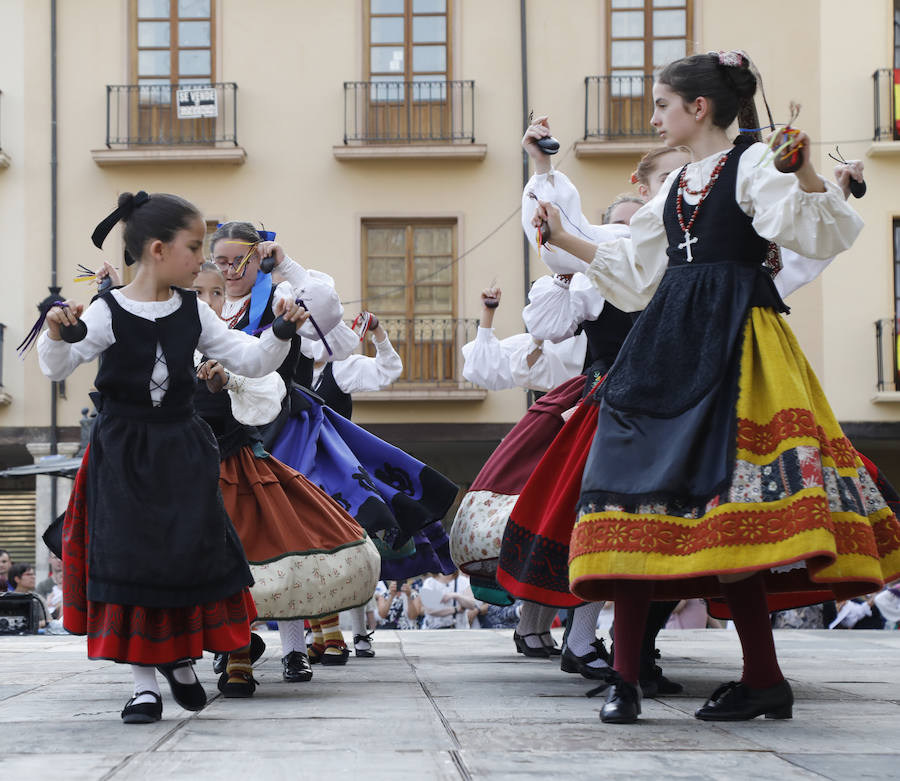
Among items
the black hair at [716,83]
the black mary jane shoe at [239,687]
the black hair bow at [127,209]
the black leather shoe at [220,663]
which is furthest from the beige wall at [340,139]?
the black hair at [716,83]

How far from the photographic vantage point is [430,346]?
16438mm

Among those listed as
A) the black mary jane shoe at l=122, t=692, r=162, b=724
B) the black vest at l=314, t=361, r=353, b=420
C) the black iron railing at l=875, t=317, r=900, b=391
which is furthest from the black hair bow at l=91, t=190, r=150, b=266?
the black iron railing at l=875, t=317, r=900, b=391

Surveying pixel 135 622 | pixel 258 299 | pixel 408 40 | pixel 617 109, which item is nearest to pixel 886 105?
pixel 617 109

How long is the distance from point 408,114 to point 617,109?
8.04ft

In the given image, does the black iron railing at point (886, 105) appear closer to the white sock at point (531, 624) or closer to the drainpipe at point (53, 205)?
the drainpipe at point (53, 205)

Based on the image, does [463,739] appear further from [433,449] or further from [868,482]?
[433,449]

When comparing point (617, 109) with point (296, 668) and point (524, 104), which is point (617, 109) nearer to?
point (524, 104)

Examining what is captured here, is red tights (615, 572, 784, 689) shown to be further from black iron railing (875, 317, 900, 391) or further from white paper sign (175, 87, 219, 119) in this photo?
white paper sign (175, 87, 219, 119)

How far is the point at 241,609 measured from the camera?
3.87 meters

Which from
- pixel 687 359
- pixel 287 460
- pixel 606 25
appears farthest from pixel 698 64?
pixel 606 25

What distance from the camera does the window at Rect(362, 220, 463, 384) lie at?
1645cm

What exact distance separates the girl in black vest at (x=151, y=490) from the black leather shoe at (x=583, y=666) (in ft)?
4.31

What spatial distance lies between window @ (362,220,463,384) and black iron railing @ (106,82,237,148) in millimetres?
2078

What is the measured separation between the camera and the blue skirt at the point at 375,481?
212 inches
